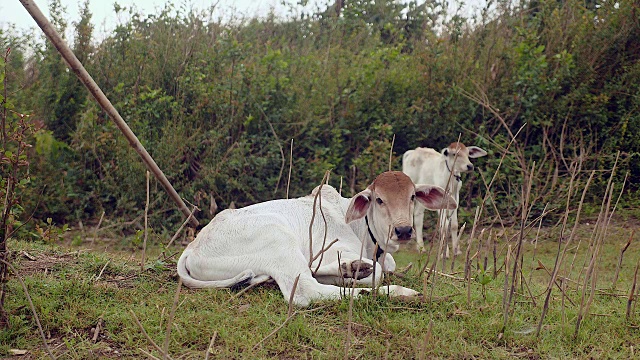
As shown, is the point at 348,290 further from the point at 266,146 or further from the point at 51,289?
the point at 266,146

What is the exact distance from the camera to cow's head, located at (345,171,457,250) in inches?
201

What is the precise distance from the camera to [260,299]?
185 inches

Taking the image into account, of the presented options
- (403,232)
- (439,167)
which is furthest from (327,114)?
(403,232)

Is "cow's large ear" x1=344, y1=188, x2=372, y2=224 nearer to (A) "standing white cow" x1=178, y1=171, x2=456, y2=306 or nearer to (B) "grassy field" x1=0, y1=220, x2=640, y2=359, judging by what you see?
(A) "standing white cow" x1=178, y1=171, x2=456, y2=306

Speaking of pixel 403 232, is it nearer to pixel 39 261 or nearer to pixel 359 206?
pixel 359 206

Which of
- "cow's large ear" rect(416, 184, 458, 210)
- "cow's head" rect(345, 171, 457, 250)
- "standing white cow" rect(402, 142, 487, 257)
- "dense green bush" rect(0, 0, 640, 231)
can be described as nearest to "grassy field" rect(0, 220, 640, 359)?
"cow's head" rect(345, 171, 457, 250)

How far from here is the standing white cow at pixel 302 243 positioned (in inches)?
188

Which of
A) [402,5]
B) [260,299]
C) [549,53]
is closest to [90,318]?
[260,299]

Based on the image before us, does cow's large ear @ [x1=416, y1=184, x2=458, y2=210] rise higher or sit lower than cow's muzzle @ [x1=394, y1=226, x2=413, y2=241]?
higher

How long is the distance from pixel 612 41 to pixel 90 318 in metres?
9.55

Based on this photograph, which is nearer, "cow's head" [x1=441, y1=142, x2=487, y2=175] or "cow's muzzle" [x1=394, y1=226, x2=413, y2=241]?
"cow's muzzle" [x1=394, y1=226, x2=413, y2=241]

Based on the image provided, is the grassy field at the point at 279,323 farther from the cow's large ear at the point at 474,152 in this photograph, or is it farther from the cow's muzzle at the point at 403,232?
the cow's large ear at the point at 474,152

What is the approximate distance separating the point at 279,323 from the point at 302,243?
1.08 metres

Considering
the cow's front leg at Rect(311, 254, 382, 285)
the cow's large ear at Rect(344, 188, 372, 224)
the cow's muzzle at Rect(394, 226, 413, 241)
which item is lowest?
the cow's front leg at Rect(311, 254, 382, 285)
